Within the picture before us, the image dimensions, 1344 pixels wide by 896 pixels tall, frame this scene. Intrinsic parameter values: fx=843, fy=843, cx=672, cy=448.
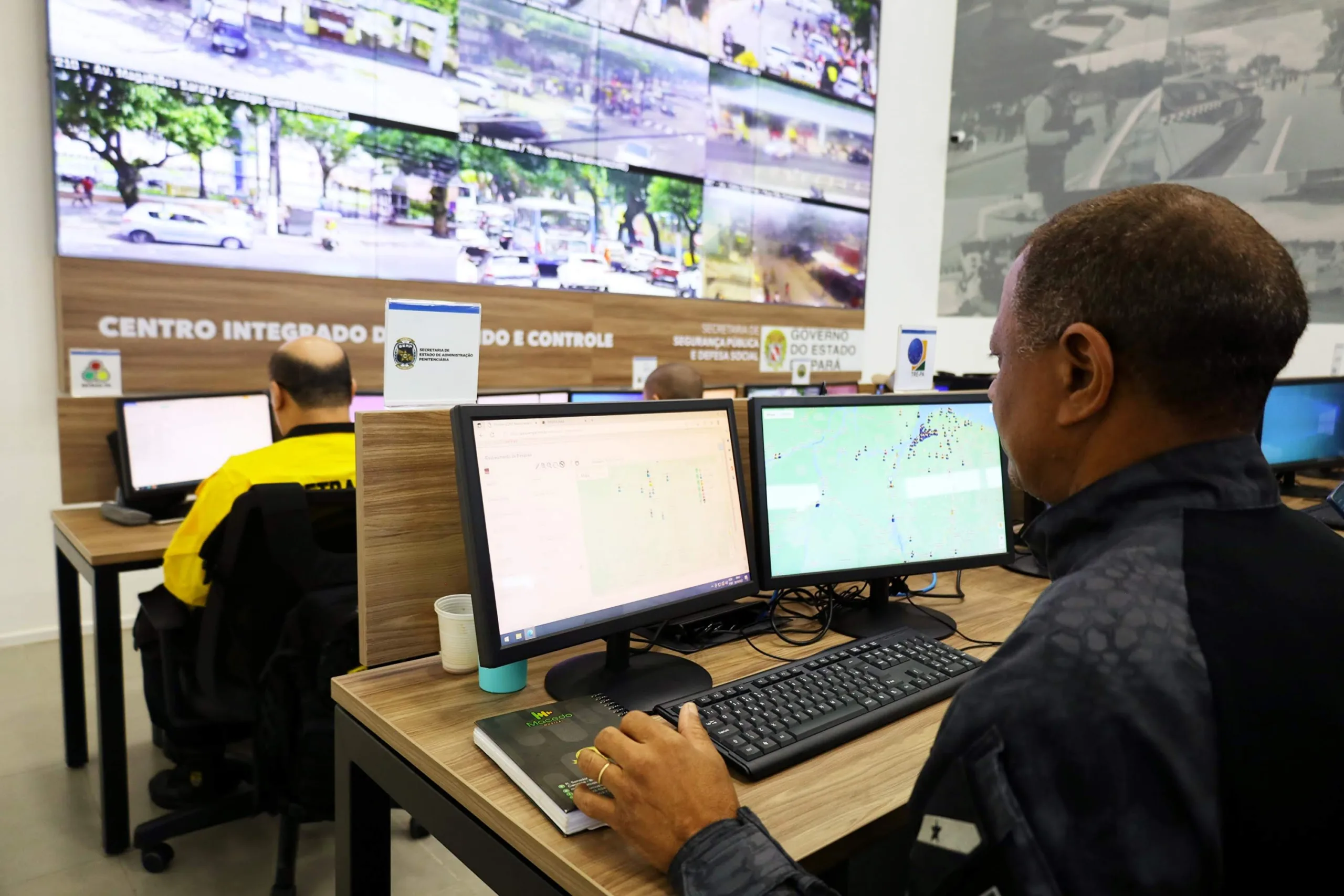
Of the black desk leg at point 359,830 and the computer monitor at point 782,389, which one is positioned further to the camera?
the computer monitor at point 782,389

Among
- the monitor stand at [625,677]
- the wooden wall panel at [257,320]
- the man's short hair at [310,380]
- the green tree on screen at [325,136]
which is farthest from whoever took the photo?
the green tree on screen at [325,136]

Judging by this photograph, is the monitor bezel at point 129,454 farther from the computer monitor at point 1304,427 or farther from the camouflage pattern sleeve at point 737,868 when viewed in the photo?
the computer monitor at point 1304,427

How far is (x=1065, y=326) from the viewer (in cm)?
73

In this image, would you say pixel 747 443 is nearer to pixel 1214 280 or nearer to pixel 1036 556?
pixel 1036 556

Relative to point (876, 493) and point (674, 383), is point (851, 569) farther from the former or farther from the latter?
point (674, 383)

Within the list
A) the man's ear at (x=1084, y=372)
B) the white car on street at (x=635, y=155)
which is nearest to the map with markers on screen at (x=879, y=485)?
the man's ear at (x=1084, y=372)

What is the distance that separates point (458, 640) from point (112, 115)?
314 centimetres

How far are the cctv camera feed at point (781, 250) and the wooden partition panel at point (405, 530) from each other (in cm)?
428

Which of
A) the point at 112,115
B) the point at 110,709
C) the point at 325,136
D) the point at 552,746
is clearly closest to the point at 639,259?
the point at 325,136

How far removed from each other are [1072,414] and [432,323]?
3.19 feet

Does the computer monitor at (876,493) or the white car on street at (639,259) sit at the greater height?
the white car on street at (639,259)

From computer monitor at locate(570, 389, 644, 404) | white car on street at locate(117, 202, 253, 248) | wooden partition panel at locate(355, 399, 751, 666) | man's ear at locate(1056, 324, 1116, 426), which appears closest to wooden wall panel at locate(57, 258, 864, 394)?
white car on street at locate(117, 202, 253, 248)

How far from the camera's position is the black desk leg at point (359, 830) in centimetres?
117

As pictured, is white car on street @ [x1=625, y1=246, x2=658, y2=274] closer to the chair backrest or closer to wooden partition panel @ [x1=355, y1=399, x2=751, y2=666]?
the chair backrest
